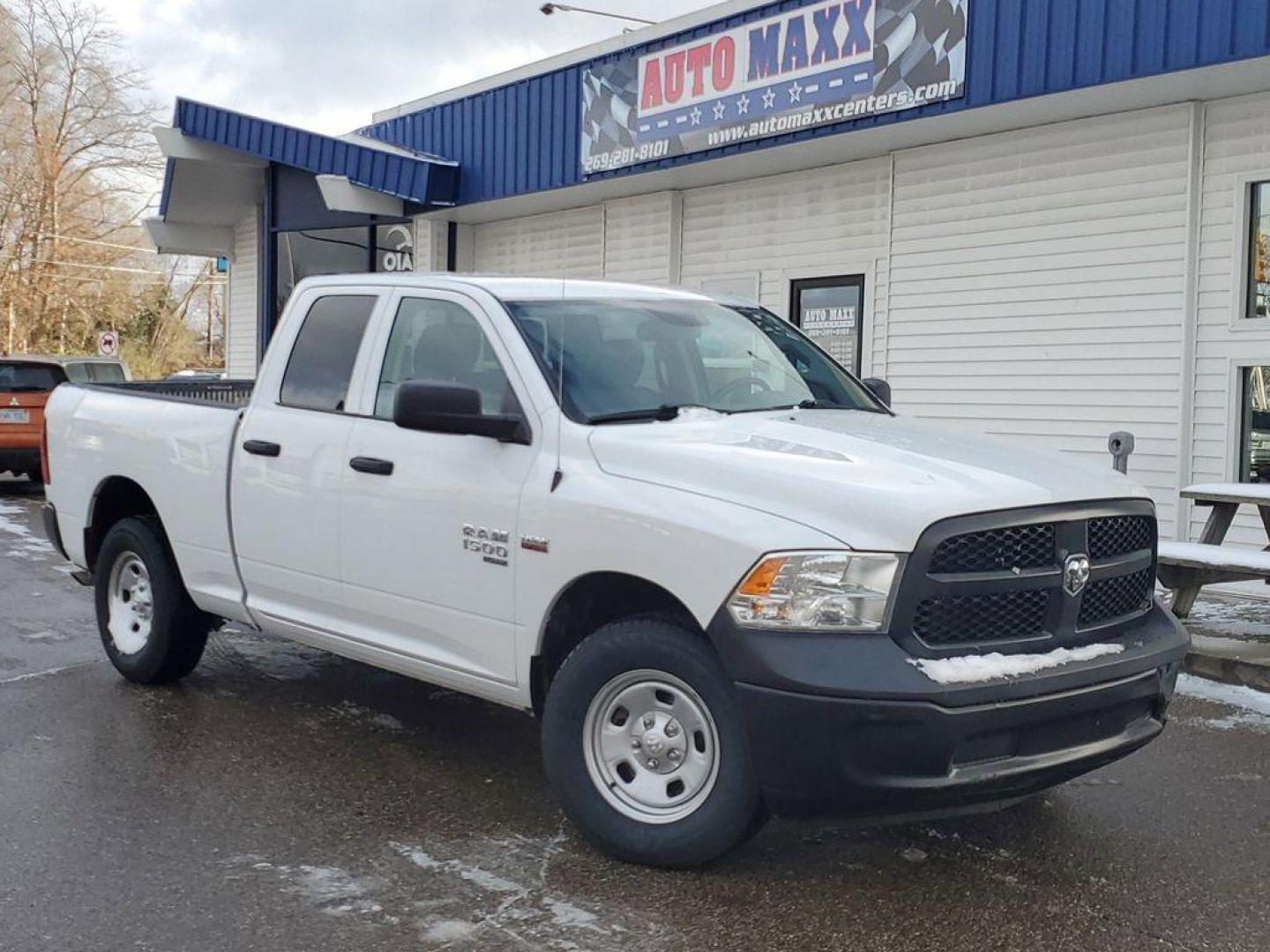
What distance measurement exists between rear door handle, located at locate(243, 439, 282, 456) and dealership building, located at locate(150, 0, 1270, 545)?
2740 millimetres

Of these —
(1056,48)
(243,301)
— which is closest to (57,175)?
(243,301)

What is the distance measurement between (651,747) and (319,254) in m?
16.2

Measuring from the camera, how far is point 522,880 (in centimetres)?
423

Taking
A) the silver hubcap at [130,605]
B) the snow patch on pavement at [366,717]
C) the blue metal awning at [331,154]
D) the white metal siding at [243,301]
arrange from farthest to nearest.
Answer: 1. the white metal siding at [243,301]
2. the blue metal awning at [331,154]
3. the silver hubcap at [130,605]
4. the snow patch on pavement at [366,717]

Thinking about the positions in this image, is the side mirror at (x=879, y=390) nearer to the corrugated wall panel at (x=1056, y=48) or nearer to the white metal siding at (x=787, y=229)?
the corrugated wall panel at (x=1056, y=48)

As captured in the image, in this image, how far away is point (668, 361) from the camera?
5.20m

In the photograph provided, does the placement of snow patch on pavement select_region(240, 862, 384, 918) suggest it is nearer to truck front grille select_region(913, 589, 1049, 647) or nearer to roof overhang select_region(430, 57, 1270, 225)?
truck front grille select_region(913, 589, 1049, 647)

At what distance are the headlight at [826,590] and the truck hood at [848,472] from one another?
61mm

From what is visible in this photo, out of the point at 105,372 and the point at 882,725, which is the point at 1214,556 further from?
the point at 105,372

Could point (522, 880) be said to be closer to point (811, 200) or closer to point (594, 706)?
point (594, 706)

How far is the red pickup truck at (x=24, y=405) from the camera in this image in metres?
17.0

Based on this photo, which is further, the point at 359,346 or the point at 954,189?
the point at 954,189

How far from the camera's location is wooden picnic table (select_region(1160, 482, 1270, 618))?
7.23 m

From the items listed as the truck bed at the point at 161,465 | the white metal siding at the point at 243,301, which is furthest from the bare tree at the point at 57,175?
the truck bed at the point at 161,465
